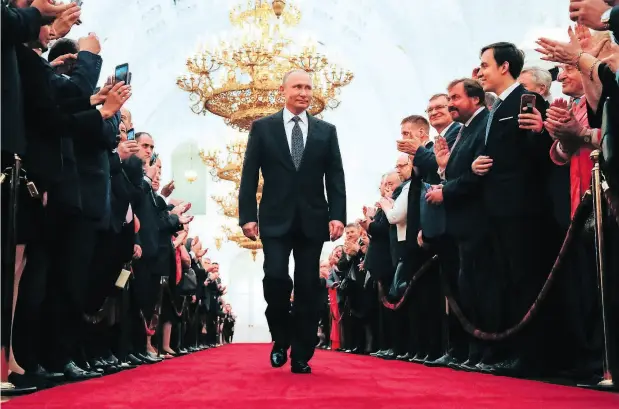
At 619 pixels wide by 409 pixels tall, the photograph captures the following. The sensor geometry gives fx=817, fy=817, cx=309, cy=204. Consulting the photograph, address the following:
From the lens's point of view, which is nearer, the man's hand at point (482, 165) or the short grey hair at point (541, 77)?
the man's hand at point (482, 165)

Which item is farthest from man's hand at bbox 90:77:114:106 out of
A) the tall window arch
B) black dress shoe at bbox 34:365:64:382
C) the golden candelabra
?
the tall window arch

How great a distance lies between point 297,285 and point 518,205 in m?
1.29

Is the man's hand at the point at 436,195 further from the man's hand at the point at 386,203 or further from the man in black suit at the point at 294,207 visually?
the man's hand at the point at 386,203

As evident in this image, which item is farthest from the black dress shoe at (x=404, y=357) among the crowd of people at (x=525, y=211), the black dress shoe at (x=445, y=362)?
the black dress shoe at (x=445, y=362)

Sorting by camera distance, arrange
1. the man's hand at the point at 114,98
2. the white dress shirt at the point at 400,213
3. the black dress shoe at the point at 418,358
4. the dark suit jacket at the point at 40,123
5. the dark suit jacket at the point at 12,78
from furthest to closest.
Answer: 1. the white dress shirt at the point at 400,213
2. the black dress shoe at the point at 418,358
3. the man's hand at the point at 114,98
4. the dark suit jacket at the point at 40,123
5. the dark suit jacket at the point at 12,78

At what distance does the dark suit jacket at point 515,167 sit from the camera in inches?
176

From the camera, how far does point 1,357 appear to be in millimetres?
3008

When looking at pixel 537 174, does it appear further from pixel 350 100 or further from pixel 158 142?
pixel 158 142

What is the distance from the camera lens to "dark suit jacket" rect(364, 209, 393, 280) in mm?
7559

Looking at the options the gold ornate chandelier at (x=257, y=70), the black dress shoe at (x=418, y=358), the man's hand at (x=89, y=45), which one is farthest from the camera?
the gold ornate chandelier at (x=257, y=70)

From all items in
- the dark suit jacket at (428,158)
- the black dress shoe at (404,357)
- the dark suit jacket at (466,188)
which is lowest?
the black dress shoe at (404,357)

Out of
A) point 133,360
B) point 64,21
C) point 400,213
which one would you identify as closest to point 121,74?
point 64,21

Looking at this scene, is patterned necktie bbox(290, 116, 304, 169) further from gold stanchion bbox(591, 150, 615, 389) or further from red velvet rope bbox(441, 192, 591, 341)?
gold stanchion bbox(591, 150, 615, 389)

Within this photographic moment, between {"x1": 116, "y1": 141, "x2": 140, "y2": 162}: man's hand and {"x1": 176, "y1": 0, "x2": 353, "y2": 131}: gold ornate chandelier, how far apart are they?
8.45 metres
